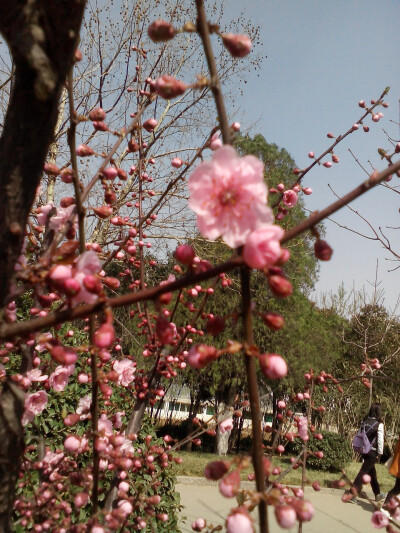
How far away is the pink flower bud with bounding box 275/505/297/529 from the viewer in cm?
71

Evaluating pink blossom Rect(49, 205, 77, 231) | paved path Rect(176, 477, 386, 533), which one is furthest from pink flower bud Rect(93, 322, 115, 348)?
paved path Rect(176, 477, 386, 533)

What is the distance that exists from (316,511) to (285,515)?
7990mm

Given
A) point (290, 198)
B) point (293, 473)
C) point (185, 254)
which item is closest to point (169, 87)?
point (185, 254)

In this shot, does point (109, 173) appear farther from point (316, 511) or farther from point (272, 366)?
point (316, 511)

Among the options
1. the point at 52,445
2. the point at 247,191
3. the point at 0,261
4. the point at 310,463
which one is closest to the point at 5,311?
Result: the point at 0,261

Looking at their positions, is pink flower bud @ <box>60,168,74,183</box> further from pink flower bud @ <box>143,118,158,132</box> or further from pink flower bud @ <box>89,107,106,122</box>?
pink flower bud @ <box>143,118,158,132</box>

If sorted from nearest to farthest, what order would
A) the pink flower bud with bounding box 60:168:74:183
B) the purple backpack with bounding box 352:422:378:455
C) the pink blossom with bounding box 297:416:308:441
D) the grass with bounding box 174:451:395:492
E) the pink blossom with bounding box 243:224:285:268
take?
the pink blossom with bounding box 243:224:285:268
the pink flower bud with bounding box 60:168:74:183
the pink blossom with bounding box 297:416:308:441
the purple backpack with bounding box 352:422:378:455
the grass with bounding box 174:451:395:492

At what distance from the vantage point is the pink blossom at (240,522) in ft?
2.29

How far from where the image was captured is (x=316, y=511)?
7613mm

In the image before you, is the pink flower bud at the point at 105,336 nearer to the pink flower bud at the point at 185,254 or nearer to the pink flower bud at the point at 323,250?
the pink flower bud at the point at 185,254

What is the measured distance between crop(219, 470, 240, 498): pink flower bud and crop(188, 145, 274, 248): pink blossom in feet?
1.17

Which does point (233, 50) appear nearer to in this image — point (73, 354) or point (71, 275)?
point (71, 275)

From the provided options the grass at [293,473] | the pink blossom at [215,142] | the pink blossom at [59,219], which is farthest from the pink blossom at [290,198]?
the grass at [293,473]

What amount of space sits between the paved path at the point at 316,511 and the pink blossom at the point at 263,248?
5.72m
